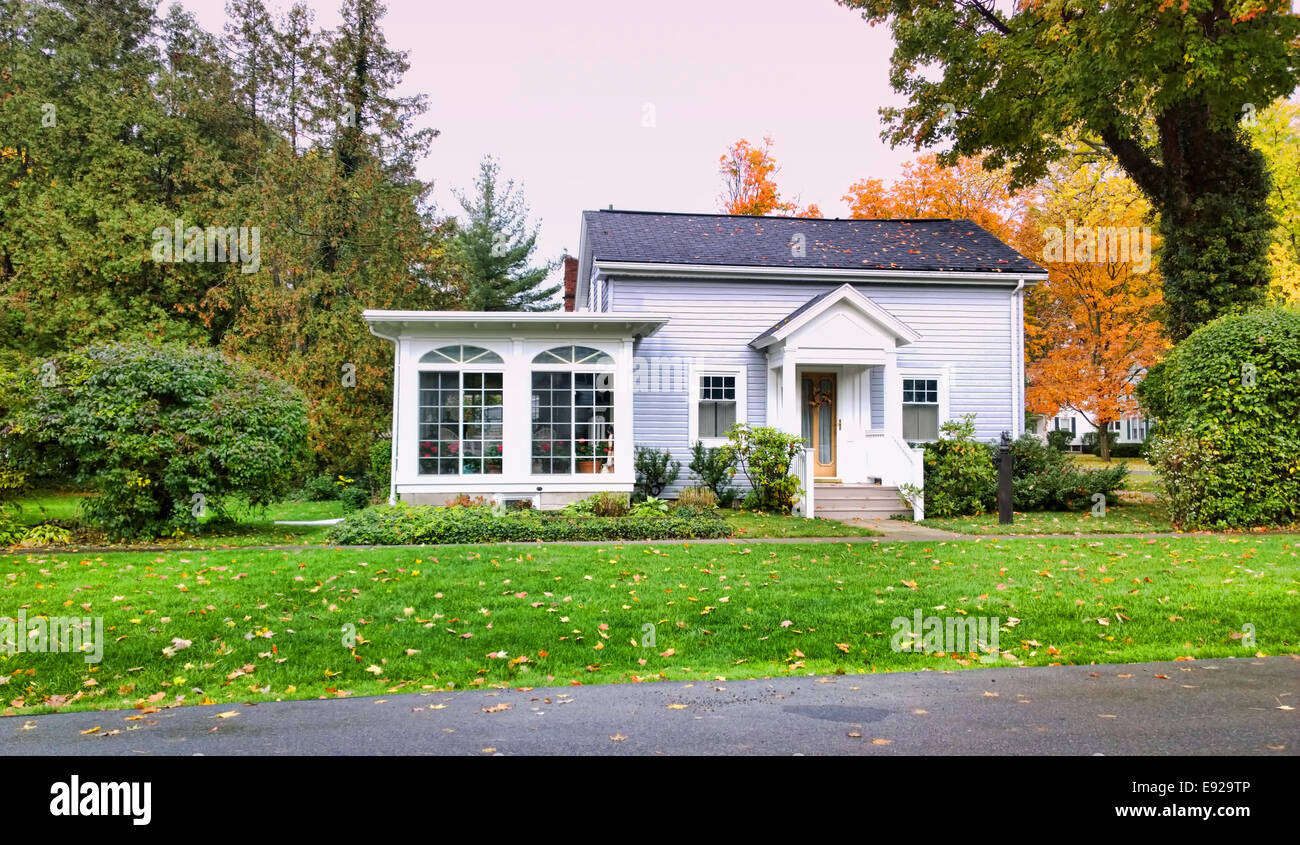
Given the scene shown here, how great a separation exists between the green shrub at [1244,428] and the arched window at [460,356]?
11.8 meters

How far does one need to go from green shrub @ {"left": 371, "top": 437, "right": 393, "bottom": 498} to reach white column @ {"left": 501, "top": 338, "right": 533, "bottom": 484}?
439cm

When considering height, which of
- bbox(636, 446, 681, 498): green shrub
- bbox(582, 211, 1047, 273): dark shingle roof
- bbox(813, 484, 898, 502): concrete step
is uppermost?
bbox(582, 211, 1047, 273): dark shingle roof

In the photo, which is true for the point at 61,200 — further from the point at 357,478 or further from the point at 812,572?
the point at 812,572

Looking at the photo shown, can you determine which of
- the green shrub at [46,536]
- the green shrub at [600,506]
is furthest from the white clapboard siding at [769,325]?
the green shrub at [46,536]

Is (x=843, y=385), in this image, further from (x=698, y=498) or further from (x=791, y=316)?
(x=698, y=498)

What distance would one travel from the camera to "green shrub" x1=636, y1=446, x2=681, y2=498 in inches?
651

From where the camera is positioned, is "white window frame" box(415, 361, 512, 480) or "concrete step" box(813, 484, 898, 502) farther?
"concrete step" box(813, 484, 898, 502)

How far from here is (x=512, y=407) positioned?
14.9 metres

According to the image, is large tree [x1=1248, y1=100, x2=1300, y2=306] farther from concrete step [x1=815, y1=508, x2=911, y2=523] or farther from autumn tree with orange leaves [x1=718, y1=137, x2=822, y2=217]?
concrete step [x1=815, y1=508, x2=911, y2=523]

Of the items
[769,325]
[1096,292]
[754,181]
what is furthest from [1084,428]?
[769,325]

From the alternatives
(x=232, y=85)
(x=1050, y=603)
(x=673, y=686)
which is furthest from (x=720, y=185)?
(x=673, y=686)

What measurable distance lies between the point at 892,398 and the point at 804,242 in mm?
4750

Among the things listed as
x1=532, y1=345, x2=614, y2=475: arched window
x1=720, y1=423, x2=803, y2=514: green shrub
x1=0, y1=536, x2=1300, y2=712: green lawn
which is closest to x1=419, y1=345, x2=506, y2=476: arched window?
x1=532, y1=345, x2=614, y2=475: arched window
